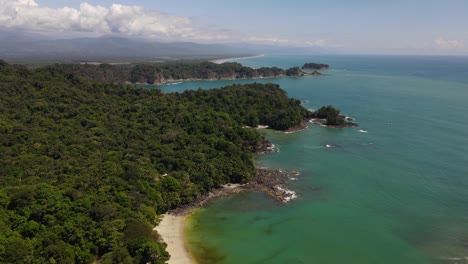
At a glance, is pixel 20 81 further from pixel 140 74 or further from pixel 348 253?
pixel 140 74

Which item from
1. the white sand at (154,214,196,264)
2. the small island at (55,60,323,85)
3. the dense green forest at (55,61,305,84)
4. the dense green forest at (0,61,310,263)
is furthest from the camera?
the small island at (55,60,323,85)

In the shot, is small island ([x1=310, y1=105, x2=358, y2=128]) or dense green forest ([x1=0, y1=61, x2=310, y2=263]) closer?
dense green forest ([x1=0, y1=61, x2=310, y2=263])

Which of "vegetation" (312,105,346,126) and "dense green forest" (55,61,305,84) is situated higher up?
"dense green forest" (55,61,305,84)

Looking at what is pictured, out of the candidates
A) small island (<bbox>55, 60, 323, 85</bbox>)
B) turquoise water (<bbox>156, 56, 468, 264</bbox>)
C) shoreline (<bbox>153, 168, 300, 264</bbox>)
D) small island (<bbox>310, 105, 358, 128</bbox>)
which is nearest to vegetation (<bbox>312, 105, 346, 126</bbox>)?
small island (<bbox>310, 105, 358, 128</bbox>)

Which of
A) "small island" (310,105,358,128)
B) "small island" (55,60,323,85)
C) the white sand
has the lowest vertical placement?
the white sand

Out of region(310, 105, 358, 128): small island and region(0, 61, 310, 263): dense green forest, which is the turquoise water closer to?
region(310, 105, 358, 128): small island

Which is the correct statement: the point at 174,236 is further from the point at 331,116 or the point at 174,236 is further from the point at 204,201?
the point at 331,116

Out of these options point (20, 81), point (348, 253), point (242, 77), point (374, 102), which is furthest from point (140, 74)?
point (348, 253)

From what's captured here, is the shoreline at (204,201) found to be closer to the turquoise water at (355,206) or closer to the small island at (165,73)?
the turquoise water at (355,206)
